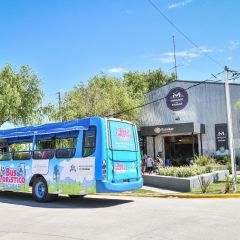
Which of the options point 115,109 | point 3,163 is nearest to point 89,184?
point 3,163

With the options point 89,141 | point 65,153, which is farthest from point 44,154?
point 89,141

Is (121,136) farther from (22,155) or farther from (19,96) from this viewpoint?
(19,96)

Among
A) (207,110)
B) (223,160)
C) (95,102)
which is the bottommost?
(223,160)

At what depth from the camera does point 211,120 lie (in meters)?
37.2

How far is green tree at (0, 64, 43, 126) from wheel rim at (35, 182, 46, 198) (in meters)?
17.0

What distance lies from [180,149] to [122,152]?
24391 mm

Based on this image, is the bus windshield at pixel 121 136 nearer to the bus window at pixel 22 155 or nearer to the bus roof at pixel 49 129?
the bus roof at pixel 49 129

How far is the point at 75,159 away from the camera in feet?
49.1

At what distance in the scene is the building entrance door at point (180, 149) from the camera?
3772 centimetres

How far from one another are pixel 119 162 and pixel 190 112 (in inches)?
939

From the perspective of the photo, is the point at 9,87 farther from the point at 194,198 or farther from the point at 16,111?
the point at 194,198

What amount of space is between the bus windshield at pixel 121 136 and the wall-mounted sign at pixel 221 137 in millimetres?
21629

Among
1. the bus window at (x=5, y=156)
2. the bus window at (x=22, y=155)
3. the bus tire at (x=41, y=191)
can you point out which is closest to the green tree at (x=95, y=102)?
the bus window at (x=5, y=156)

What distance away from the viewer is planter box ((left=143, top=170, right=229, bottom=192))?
19078 millimetres
